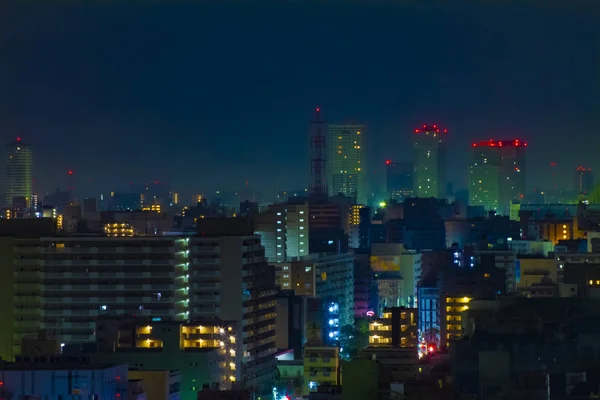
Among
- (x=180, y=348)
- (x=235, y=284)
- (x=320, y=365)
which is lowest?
(x=320, y=365)

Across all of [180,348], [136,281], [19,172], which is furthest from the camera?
[19,172]

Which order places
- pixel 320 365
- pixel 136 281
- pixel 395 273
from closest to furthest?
pixel 320 365 < pixel 136 281 < pixel 395 273

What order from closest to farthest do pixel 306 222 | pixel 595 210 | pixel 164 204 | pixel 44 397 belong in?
1. pixel 44 397
2. pixel 306 222
3. pixel 595 210
4. pixel 164 204

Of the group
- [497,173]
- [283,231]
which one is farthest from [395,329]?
[497,173]

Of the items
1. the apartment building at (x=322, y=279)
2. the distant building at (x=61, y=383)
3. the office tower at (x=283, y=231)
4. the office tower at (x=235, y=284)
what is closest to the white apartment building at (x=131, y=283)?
the office tower at (x=235, y=284)

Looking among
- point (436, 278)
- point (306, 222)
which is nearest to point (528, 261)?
point (436, 278)

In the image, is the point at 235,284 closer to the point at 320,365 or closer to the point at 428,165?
the point at 320,365

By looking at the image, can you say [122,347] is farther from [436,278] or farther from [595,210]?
[595,210]
